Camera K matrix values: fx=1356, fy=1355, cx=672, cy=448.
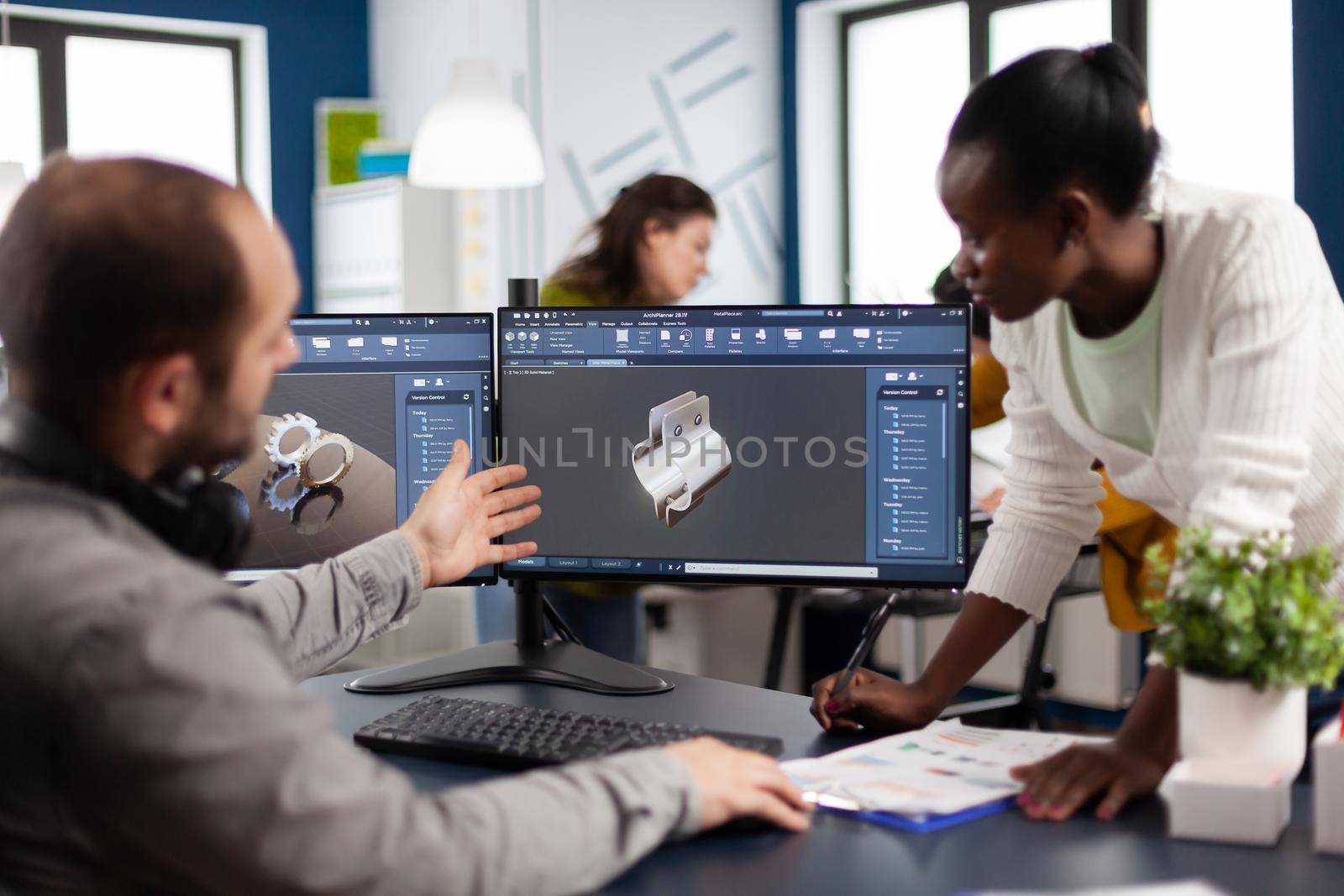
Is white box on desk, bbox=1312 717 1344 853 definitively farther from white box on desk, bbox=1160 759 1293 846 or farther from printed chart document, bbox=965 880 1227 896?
printed chart document, bbox=965 880 1227 896

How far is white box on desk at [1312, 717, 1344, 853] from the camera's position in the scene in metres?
0.99

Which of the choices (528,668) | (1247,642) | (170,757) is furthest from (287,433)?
(1247,642)

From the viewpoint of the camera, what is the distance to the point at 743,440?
5.14ft

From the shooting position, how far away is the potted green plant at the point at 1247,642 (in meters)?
1.01

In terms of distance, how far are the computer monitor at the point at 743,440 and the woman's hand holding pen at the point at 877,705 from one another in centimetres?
16

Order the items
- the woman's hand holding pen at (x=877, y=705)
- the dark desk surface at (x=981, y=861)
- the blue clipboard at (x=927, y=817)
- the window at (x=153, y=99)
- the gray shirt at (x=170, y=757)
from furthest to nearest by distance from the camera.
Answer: the window at (x=153, y=99) → the woman's hand holding pen at (x=877, y=705) → the blue clipboard at (x=927, y=817) → the dark desk surface at (x=981, y=861) → the gray shirt at (x=170, y=757)

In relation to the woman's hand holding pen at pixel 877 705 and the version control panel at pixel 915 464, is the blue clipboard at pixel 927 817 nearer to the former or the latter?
the woman's hand holding pen at pixel 877 705

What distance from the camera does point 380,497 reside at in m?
1.65

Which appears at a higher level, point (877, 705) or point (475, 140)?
point (475, 140)

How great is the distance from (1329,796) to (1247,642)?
0.12 meters

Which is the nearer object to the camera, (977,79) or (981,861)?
(981,861)

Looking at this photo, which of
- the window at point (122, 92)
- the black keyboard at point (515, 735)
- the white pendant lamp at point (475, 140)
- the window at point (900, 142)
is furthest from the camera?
the window at point (122, 92)

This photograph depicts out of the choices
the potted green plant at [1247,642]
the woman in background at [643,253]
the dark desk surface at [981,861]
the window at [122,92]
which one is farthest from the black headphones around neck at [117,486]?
the window at [122,92]

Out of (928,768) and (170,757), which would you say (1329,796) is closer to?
(928,768)
